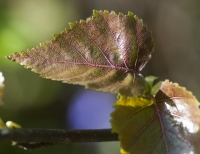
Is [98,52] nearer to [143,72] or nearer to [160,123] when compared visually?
[160,123]

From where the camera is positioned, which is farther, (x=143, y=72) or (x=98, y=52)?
(x=143, y=72)

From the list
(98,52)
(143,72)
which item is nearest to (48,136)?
(98,52)

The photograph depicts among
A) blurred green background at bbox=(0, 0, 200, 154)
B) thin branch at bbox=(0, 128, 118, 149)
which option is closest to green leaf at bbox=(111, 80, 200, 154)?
thin branch at bbox=(0, 128, 118, 149)

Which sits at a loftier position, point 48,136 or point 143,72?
point 143,72

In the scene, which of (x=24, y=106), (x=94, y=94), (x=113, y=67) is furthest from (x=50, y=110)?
(x=113, y=67)

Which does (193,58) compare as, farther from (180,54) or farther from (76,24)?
(76,24)
